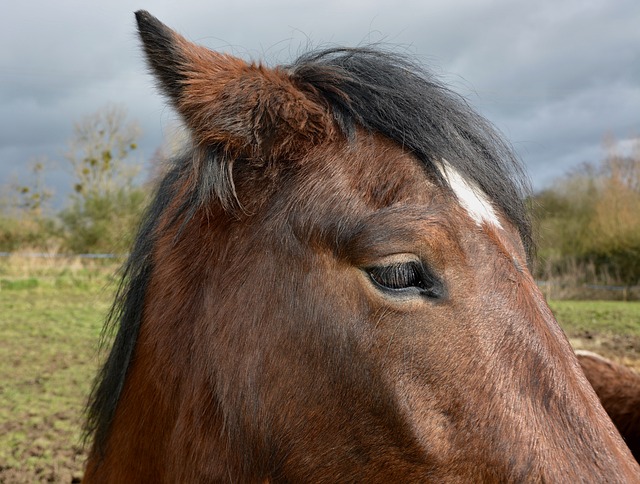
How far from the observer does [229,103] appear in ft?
6.08

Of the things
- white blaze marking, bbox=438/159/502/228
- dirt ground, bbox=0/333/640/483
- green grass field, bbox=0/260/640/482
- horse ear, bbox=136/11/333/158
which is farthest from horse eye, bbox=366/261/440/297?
dirt ground, bbox=0/333/640/483

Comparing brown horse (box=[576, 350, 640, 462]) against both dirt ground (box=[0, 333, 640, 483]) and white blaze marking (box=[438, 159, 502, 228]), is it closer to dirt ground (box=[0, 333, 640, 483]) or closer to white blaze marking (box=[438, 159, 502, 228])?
white blaze marking (box=[438, 159, 502, 228])

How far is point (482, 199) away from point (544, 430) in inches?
29.5

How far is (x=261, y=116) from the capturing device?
6.16 feet

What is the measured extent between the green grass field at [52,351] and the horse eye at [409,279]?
145 centimetres

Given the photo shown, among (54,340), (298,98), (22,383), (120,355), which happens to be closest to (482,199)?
(298,98)

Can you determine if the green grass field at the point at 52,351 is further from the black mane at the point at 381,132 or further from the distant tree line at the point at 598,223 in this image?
the distant tree line at the point at 598,223

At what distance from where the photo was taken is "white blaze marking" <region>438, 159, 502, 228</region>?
183cm

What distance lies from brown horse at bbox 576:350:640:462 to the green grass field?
457 centimetres

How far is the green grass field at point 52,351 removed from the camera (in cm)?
593

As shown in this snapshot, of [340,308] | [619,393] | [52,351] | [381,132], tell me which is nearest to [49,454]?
[52,351]

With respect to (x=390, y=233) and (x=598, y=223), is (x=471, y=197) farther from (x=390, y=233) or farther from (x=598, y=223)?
(x=598, y=223)

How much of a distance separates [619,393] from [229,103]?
204 inches

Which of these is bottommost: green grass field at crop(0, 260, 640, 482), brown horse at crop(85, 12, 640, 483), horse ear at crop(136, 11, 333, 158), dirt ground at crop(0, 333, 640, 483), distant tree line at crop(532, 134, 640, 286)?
dirt ground at crop(0, 333, 640, 483)
